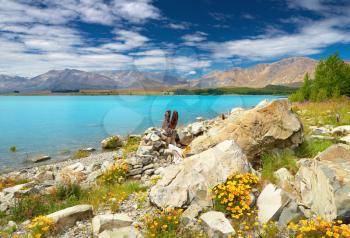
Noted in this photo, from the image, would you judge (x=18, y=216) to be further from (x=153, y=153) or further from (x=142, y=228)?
(x=153, y=153)

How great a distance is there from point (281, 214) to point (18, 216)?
8.09m

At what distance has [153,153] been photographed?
16.5 metres

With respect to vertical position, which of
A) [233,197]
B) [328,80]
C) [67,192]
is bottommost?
[67,192]

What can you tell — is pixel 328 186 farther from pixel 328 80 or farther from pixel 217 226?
pixel 328 80

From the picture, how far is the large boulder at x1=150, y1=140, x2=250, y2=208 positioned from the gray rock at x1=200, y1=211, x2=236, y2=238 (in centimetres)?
101

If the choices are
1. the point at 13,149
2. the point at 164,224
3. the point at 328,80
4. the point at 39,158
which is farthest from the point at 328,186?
the point at 328,80

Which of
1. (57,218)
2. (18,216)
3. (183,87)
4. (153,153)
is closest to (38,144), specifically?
(183,87)

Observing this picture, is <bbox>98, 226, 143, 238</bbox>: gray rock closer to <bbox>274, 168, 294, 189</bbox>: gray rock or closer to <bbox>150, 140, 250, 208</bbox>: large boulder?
<bbox>150, 140, 250, 208</bbox>: large boulder

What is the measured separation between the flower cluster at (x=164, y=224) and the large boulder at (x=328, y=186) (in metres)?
3.72

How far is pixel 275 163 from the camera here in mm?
10531

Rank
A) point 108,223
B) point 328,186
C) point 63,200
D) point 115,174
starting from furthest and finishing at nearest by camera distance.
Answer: point 115,174
point 63,200
point 108,223
point 328,186

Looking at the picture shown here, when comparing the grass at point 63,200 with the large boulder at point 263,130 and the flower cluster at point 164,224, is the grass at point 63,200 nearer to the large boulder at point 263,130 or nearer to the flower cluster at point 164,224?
the flower cluster at point 164,224

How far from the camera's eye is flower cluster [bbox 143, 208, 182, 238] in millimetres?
6541

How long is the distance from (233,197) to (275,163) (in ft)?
12.8
